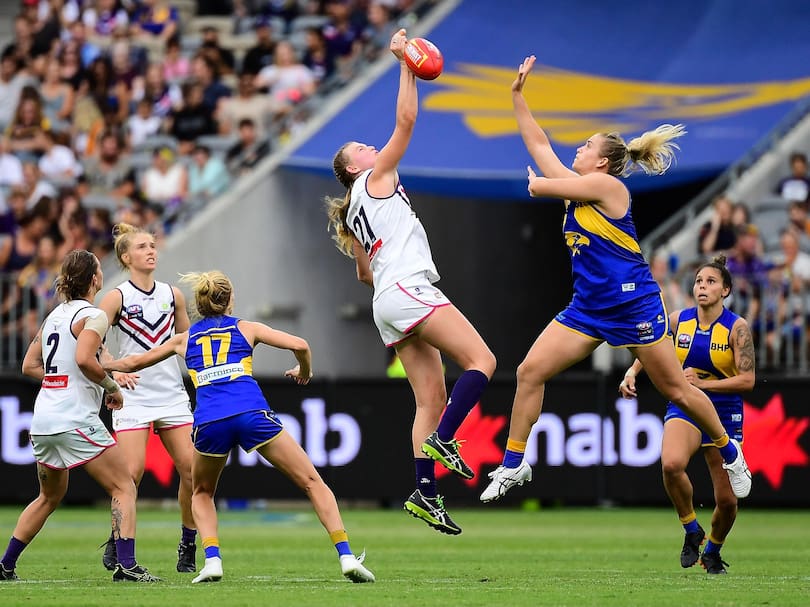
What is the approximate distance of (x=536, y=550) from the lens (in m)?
13.5

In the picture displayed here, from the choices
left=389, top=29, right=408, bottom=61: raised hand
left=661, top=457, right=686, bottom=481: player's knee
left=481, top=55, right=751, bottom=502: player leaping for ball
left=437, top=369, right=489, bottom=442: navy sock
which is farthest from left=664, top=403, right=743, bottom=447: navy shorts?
left=389, top=29, right=408, bottom=61: raised hand

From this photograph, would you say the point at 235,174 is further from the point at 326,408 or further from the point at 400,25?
the point at 326,408

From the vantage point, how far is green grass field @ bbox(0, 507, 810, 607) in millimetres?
9164

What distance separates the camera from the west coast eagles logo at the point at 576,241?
32.6ft

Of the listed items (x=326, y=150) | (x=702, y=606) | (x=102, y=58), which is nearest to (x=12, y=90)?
(x=102, y=58)

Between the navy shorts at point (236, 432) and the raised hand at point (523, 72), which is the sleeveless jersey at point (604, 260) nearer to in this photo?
the raised hand at point (523, 72)

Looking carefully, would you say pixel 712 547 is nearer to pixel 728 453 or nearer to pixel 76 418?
pixel 728 453

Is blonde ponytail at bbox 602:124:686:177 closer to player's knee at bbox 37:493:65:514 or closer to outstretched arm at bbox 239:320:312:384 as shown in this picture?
outstretched arm at bbox 239:320:312:384

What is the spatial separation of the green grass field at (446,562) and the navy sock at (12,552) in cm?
29

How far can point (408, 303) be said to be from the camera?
9.81 meters

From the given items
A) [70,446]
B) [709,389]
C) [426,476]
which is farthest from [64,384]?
[709,389]

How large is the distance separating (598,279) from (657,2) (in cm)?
1449

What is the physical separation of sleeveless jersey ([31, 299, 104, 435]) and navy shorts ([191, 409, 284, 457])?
0.91 m

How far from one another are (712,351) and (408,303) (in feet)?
8.94
